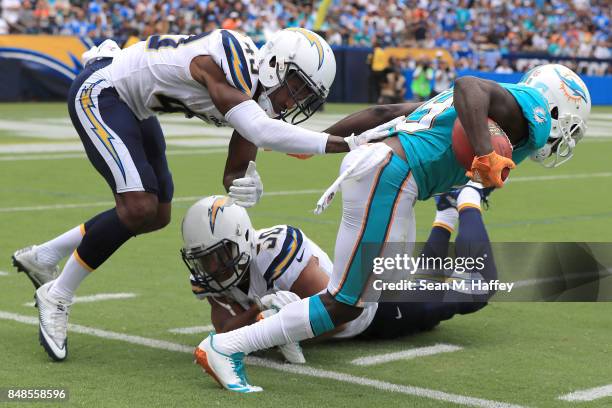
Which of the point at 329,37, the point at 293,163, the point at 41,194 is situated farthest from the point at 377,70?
the point at 41,194

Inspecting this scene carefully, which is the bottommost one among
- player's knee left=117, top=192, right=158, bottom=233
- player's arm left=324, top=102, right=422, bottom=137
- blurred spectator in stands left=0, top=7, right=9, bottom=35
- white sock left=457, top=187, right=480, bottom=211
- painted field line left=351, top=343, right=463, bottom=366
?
blurred spectator in stands left=0, top=7, right=9, bottom=35

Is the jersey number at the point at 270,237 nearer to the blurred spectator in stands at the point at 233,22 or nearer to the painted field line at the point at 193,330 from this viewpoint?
the painted field line at the point at 193,330

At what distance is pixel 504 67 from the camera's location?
2570 centimetres

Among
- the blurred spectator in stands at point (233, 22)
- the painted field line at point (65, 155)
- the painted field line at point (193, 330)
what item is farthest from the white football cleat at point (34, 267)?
the blurred spectator in stands at point (233, 22)

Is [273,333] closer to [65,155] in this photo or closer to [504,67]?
[65,155]

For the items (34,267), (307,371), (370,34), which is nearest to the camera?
(307,371)

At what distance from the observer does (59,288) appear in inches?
187

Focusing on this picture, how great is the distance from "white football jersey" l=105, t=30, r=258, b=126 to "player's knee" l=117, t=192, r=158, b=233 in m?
0.42

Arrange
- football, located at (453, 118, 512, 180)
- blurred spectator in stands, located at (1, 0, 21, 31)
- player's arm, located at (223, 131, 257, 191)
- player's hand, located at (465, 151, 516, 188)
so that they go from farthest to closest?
blurred spectator in stands, located at (1, 0, 21, 31) < player's arm, located at (223, 131, 257, 191) < football, located at (453, 118, 512, 180) < player's hand, located at (465, 151, 516, 188)

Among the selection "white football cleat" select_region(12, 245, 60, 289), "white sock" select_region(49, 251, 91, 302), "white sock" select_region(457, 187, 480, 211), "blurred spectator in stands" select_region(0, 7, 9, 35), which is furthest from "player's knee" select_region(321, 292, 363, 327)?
"blurred spectator in stands" select_region(0, 7, 9, 35)

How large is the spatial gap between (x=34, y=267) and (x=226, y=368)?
157cm

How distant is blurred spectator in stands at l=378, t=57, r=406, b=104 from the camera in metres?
24.0
